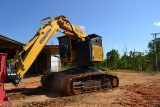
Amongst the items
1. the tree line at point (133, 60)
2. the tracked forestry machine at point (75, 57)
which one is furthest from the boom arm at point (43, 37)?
the tree line at point (133, 60)

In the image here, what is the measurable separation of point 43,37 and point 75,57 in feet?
8.52

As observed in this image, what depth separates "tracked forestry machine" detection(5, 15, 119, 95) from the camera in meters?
12.9

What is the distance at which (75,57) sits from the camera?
48.3 ft

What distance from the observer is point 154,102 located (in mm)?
10648

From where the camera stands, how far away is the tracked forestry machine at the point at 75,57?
12936 millimetres

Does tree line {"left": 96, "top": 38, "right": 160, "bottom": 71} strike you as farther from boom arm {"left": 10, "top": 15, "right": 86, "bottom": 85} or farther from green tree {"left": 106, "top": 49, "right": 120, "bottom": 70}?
boom arm {"left": 10, "top": 15, "right": 86, "bottom": 85}

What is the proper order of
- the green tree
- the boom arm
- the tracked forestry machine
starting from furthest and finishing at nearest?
the green tree < the tracked forestry machine < the boom arm

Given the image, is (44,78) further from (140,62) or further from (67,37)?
(140,62)

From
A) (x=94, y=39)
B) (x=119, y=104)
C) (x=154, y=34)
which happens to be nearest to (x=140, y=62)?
(x=154, y=34)

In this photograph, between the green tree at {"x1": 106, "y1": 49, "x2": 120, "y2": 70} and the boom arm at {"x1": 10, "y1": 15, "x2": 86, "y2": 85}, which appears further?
the green tree at {"x1": 106, "y1": 49, "x2": 120, "y2": 70}

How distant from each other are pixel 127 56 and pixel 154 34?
11.8m

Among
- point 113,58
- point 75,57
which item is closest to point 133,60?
point 113,58

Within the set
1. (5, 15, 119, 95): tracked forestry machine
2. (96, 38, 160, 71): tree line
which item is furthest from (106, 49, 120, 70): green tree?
(5, 15, 119, 95): tracked forestry machine

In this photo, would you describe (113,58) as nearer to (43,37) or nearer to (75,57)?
(75,57)
